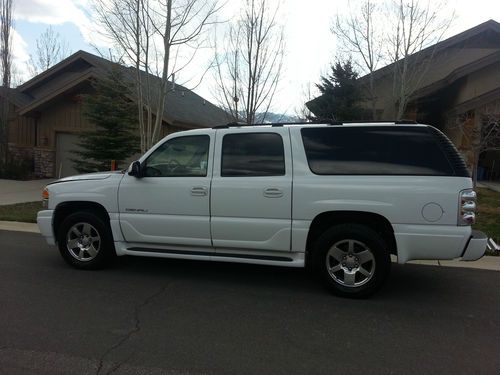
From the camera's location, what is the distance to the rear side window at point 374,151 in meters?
4.91

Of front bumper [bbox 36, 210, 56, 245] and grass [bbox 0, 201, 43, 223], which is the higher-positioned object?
front bumper [bbox 36, 210, 56, 245]

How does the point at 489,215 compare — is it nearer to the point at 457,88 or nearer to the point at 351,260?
the point at 351,260

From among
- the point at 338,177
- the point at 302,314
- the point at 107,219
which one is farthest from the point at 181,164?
the point at 302,314

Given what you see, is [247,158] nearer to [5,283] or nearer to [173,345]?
[173,345]

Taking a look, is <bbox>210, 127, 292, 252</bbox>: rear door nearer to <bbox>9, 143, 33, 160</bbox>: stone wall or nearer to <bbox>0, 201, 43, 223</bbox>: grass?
<bbox>0, 201, 43, 223</bbox>: grass

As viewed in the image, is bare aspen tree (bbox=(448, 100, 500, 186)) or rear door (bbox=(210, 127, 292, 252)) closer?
rear door (bbox=(210, 127, 292, 252))

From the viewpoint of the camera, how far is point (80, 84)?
59.6 feet

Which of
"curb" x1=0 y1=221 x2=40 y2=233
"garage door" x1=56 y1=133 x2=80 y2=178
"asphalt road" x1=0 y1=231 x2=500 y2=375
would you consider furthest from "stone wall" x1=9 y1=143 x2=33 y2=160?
"asphalt road" x1=0 y1=231 x2=500 y2=375

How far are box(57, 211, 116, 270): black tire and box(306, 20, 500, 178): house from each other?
35.9 ft

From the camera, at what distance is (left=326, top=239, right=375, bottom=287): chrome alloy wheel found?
504 cm

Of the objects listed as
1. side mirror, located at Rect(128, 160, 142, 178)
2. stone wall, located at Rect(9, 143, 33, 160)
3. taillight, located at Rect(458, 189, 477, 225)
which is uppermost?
stone wall, located at Rect(9, 143, 33, 160)

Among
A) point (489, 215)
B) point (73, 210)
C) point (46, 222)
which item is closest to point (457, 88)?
point (489, 215)

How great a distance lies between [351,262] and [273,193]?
1155 millimetres

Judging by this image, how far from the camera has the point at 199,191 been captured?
546 centimetres
